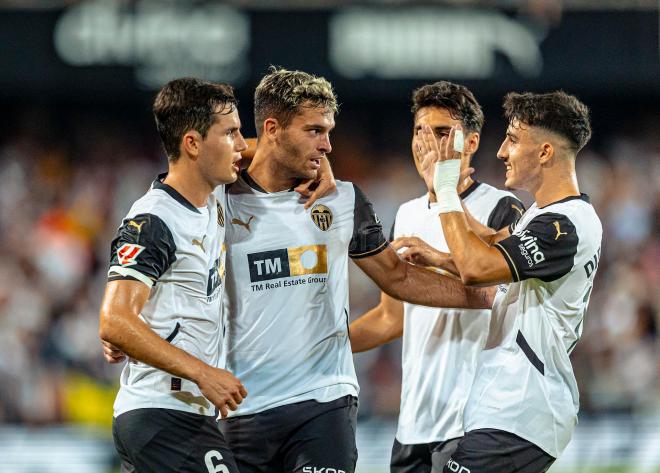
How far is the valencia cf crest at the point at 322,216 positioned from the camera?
210 inches

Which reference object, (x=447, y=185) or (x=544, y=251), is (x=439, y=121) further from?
(x=544, y=251)

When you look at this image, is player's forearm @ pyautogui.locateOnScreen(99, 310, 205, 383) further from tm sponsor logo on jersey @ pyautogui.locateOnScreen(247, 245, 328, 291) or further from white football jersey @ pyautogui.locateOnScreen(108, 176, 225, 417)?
tm sponsor logo on jersey @ pyautogui.locateOnScreen(247, 245, 328, 291)

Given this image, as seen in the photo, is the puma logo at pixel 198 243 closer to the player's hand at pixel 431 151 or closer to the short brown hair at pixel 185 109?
the short brown hair at pixel 185 109

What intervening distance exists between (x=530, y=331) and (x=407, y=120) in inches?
423

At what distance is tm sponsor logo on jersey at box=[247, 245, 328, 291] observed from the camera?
5.23m

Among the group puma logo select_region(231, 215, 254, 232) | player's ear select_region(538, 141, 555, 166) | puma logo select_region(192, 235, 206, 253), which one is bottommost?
puma logo select_region(192, 235, 206, 253)

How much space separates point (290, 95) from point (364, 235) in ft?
2.67

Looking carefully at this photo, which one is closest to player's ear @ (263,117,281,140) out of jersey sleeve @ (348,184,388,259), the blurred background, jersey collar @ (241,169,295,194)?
jersey collar @ (241,169,295,194)

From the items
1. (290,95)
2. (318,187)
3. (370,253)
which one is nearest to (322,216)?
(318,187)

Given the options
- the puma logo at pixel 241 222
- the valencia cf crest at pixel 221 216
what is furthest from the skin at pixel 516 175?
the valencia cf crest at pixel 221 216

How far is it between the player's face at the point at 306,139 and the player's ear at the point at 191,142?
0.64 m

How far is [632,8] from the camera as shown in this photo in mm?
13047

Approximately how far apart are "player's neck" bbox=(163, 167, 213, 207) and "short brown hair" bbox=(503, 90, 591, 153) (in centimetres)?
164

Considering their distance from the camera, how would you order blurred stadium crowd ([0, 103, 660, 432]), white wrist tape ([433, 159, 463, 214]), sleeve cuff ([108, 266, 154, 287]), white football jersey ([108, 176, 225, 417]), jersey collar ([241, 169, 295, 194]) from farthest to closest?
blurred stadium crowd ([0, 103, 660, 432]), jersey collar ([241, 169, 295, 194]), white wrist tape ([433, 159, 463, 214]), white football jersey ([108, 176, 225, 417]), sleeve cuff ([108, 266, 154, 287])
